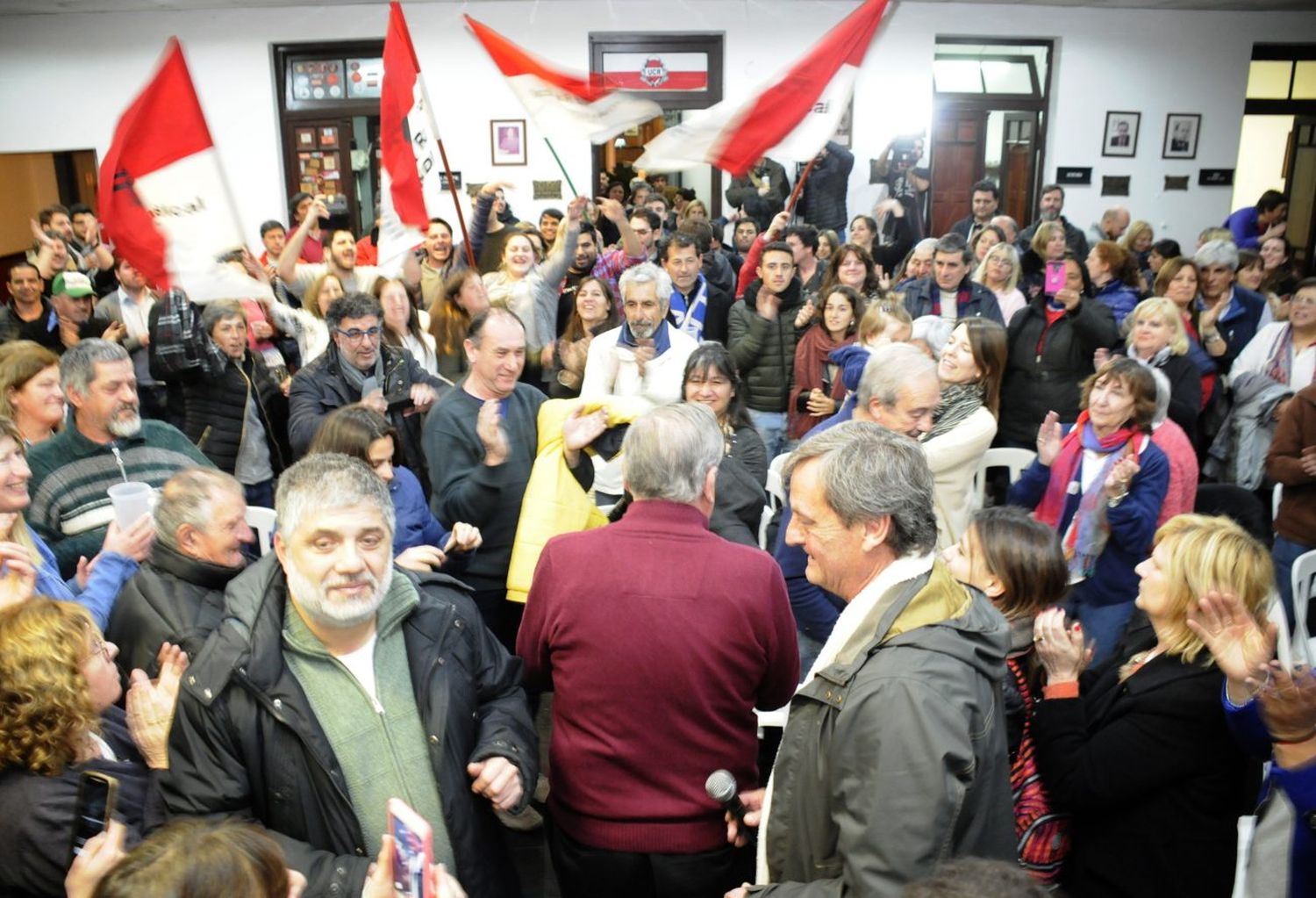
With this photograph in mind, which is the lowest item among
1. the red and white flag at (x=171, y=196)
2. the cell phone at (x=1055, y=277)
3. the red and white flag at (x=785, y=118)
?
the cell phone at (x=1055, y=277)

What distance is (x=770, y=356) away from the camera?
5383 mm

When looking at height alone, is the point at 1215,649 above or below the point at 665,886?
above

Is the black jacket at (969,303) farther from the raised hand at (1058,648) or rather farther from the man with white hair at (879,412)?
the raised hand at (1058,648)

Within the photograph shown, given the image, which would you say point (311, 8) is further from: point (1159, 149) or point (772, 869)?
point (772, 869)

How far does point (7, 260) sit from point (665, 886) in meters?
15.1

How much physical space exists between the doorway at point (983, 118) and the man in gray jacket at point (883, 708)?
1143 cm

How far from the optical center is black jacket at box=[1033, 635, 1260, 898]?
215cm

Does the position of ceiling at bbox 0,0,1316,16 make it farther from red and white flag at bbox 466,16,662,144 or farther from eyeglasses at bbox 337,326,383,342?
eyeglasses at bbox 337,326,383,342

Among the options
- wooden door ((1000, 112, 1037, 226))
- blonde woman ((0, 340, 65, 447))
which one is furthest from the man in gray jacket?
wooden door ((1000, 112, 1037, 226))

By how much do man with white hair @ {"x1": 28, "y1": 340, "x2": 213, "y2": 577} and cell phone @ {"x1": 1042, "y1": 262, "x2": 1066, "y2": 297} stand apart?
465 cm

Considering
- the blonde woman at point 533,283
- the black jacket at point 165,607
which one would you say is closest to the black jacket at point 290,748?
the black jacket at point 165,607

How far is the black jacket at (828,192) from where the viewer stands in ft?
34.8

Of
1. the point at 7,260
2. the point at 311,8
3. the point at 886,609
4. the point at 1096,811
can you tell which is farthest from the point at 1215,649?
the point at 7,260

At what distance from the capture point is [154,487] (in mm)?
3426
